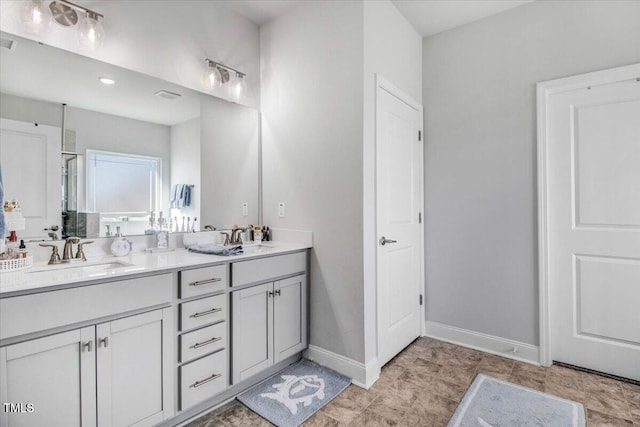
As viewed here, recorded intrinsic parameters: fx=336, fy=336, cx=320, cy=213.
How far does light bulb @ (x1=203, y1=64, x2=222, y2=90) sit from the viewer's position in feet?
8.15

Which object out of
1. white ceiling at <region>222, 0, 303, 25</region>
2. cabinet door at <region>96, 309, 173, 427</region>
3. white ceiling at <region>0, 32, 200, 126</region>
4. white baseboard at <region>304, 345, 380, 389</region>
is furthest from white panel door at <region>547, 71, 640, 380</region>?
white ceiling at <region>0, 32, 200, 126</region>

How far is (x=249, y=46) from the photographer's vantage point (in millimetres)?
2789

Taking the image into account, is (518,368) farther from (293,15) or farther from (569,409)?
(293,15)

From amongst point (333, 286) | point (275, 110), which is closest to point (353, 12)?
point (275, 110)

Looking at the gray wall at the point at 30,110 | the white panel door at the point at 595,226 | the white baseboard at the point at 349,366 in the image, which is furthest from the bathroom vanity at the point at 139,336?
the white panel door at the point at 595,226

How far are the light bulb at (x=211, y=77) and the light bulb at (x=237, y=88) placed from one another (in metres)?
0.12

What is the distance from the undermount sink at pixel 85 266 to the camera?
162 cm

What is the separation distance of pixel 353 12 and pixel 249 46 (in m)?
0.97

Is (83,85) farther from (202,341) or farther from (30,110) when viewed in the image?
(202,341)

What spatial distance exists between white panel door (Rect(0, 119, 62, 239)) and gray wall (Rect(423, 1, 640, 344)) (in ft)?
8.84

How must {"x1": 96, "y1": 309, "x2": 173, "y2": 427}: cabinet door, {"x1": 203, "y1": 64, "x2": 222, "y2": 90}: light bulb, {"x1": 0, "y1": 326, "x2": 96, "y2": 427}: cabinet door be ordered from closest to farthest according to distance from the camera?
{"x1": 0, "y1": 326, "x2": 96, "y2": 427}: cabinet door → {"x1": 96, "y1": 309, "x2": 173, "y2": 427}: cabinet door → {"x1": 203, "y1": 64, "x2": 222, "y2": 90}: light bulb

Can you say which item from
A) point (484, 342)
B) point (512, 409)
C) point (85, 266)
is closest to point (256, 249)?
point (85, 266)

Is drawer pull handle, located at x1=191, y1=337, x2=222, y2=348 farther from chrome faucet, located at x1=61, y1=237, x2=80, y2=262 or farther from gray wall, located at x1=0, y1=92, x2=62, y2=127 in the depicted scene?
gray wall, located at x1=0, y1=92, x2=62, y2=127

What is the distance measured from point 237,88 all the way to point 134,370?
2045 mm
